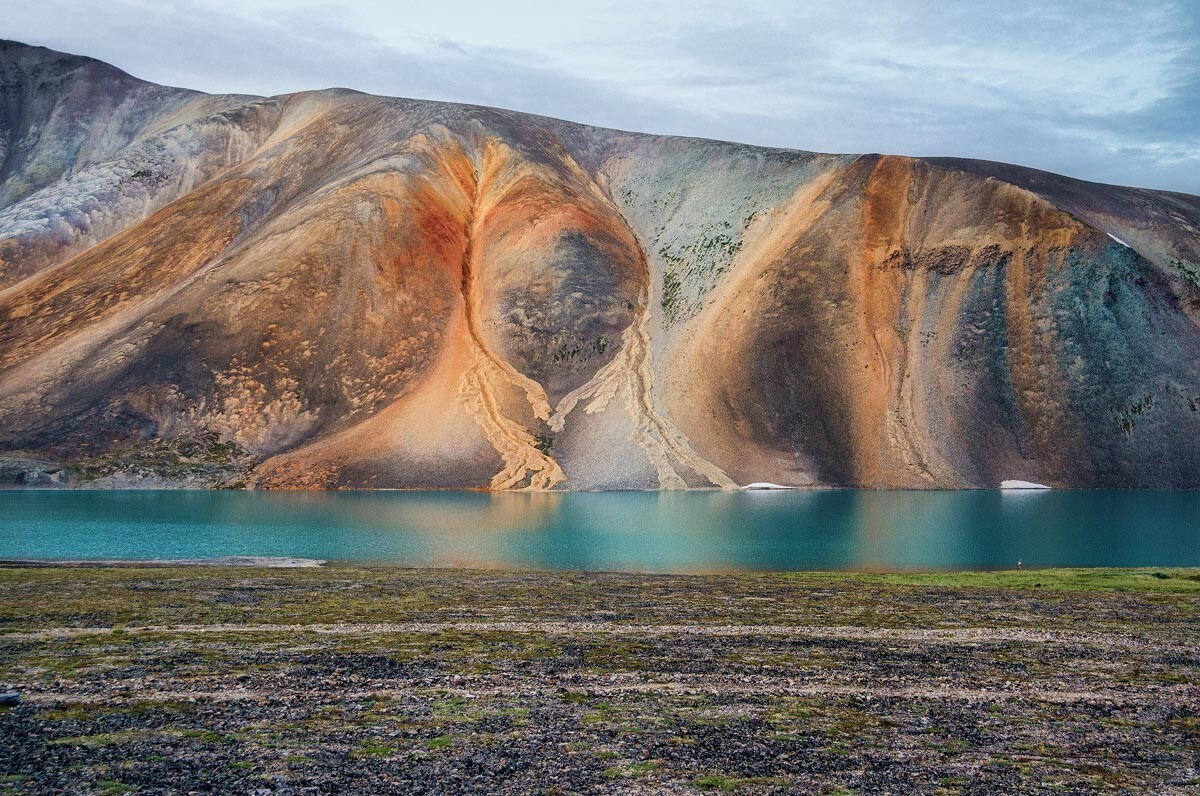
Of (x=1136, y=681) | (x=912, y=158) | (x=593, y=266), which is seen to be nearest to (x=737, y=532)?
(x=1136, y=681)

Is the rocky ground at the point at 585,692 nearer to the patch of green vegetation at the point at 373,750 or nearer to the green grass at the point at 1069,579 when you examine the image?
the patch of green vegetation at the point at 373,750

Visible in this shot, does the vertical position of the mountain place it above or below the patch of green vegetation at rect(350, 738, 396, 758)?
above

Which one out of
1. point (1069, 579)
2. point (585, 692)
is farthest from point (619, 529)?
point (585, 692)

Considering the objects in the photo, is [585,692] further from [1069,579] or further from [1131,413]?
→ [1131,413]

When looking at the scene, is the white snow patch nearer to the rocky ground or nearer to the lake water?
the lake water

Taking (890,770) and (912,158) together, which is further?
(912,158)

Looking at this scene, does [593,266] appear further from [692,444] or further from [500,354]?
[692,444]

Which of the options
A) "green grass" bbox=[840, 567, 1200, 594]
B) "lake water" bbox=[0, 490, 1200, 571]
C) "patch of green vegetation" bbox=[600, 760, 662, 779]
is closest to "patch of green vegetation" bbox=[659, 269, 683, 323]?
"lake water" bbox=[0, 490, 1200, 571]
